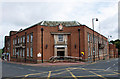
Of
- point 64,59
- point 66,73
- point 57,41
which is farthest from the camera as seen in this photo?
point 57,41

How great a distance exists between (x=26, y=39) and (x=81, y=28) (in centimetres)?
1494

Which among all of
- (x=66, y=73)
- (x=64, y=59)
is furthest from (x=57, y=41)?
(x=66, y=73)

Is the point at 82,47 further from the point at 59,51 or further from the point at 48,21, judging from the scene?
the point at 48,21

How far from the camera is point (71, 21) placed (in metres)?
35.2

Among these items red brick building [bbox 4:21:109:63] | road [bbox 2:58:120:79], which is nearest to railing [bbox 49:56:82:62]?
red brick building [bbox 4:21:109:63]

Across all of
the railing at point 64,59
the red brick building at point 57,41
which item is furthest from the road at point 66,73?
the red brick building at point 57,41

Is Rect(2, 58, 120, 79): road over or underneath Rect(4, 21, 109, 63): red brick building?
underneath

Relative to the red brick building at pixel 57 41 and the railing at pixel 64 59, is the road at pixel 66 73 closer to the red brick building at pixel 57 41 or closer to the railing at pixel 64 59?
the railing at pixel 64 59

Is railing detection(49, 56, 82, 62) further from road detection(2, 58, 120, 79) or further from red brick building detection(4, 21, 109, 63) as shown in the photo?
road detection(2, 58, 120, 79)

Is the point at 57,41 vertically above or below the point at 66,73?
above

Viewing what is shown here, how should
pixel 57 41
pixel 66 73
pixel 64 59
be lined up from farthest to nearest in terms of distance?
pixel 57 41, pixel 64 59, pixel 66 73

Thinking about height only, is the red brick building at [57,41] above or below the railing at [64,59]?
above

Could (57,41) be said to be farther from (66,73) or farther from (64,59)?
(66,73)

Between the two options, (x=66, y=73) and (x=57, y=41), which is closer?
(x=66, y=73)
